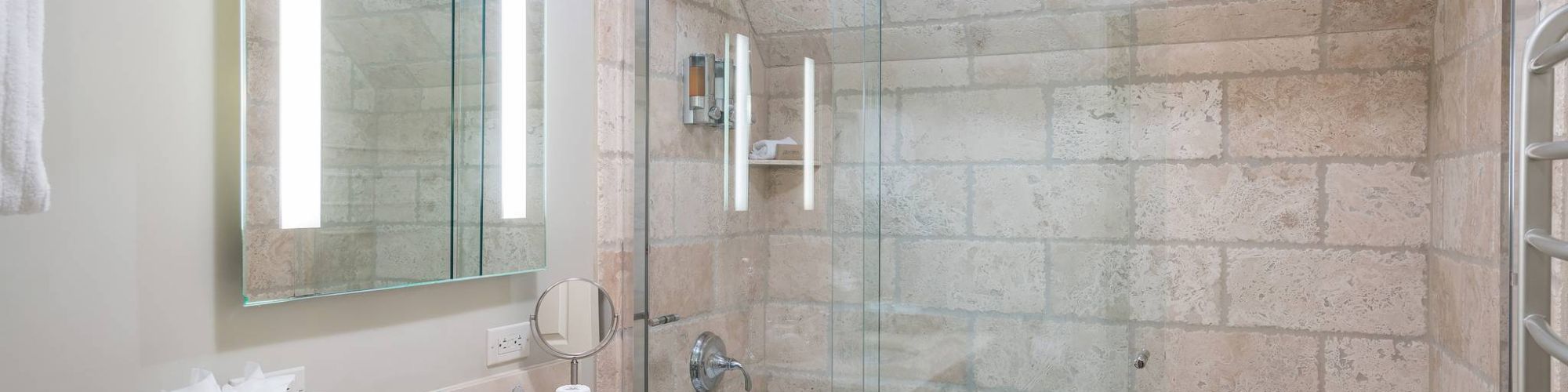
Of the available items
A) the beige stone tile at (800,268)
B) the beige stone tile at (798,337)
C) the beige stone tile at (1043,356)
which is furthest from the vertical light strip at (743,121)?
the beige stone tile at (1043,356)

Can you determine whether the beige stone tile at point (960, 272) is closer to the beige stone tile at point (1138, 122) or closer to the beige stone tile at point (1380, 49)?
the beige stone tile at point (1138, 122)

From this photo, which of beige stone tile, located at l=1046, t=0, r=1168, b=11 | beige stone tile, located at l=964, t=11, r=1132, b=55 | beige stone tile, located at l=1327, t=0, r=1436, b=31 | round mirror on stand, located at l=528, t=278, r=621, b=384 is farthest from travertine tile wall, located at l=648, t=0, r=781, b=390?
beige stone tile, located at l=1327, t=0, r=1436, b=31

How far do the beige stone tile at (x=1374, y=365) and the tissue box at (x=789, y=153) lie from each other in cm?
138

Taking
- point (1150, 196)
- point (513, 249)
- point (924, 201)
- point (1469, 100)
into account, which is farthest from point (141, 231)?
point (1469, 100)

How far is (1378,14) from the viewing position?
72.1 inches

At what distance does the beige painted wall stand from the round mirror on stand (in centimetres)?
40

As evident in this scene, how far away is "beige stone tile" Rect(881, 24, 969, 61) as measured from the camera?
1.44m

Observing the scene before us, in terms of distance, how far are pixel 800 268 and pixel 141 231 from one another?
38.9 inches

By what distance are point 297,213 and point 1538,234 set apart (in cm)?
165

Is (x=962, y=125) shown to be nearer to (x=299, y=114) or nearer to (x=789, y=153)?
(x=789, y=153)

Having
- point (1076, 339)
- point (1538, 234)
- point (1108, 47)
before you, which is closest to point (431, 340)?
point (1076, 339)

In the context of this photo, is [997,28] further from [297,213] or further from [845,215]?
[297,213]

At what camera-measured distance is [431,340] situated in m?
1.49

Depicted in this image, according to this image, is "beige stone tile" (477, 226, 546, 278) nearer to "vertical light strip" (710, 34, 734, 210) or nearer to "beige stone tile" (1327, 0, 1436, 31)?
"vertical light strip" (710, 34, 734, 210)
